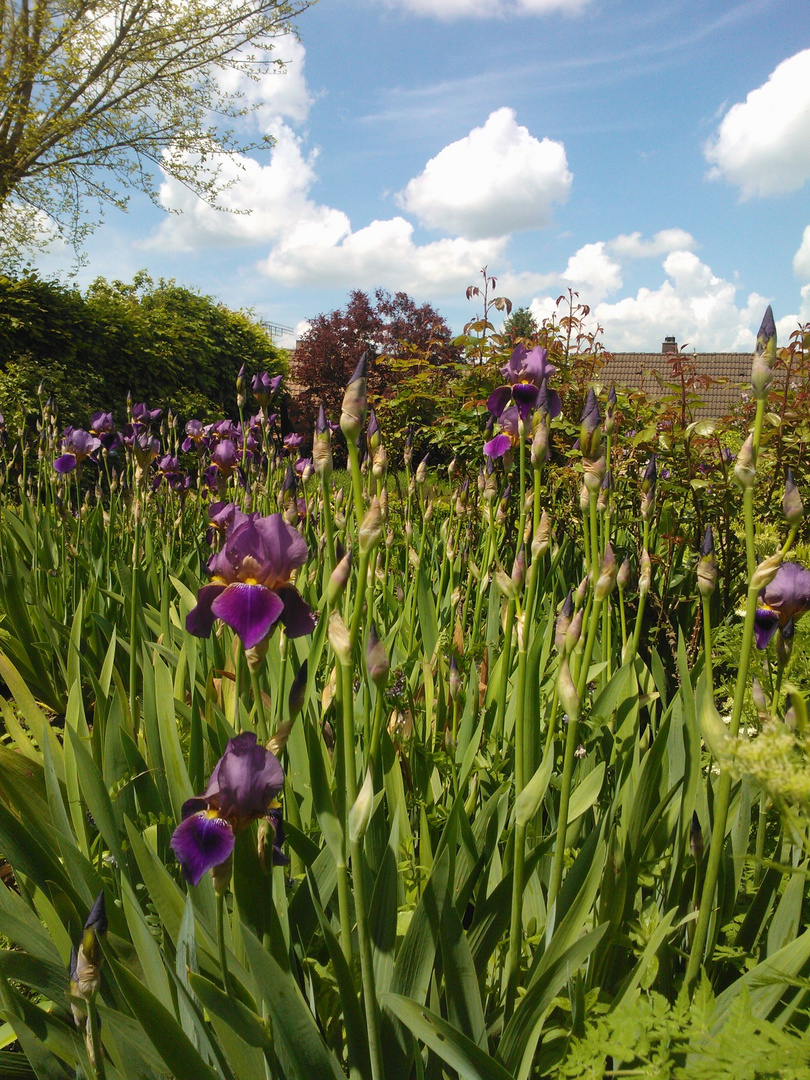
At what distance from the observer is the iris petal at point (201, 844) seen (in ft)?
3.39

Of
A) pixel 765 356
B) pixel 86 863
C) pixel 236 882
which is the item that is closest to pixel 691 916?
pixel 236 882

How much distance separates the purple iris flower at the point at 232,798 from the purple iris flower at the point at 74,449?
145 inches

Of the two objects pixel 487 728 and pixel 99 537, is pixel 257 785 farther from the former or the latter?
pixel 99 537

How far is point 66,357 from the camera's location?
911 centimetres

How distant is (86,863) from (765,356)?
1.61 meters

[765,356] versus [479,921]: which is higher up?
[765,356]

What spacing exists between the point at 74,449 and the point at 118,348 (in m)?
6.53

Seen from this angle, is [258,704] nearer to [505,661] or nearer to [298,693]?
[298,693]

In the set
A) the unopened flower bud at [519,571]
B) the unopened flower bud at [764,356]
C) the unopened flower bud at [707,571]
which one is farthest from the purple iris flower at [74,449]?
the unopened flower bud at [764,356]

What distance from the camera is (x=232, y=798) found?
1.07 meters

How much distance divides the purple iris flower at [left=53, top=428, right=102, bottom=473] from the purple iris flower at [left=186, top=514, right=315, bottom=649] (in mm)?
3346

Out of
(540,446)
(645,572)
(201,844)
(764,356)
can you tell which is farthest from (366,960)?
(645,572)

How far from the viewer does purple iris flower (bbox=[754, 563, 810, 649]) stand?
1.54m

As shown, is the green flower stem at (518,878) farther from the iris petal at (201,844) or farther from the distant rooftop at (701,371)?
the distant rooftop at (701,371)
